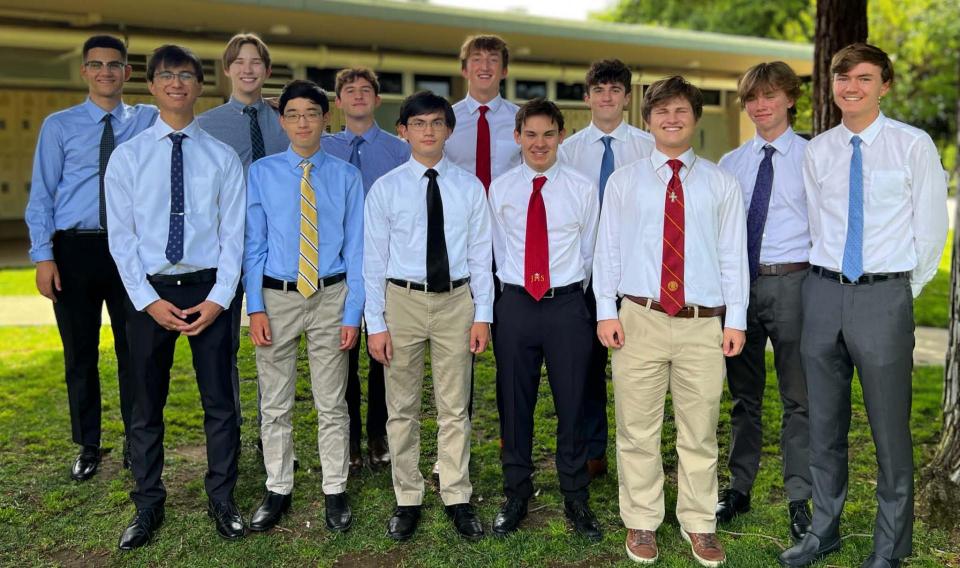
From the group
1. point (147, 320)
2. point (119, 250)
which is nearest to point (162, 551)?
point (147, 320)

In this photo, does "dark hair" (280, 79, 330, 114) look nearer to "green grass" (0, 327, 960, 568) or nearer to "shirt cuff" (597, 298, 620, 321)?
"shirt cuff" (597, 298, 620, 321)

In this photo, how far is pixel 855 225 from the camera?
11.2ft

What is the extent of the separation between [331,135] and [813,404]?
2846 mm

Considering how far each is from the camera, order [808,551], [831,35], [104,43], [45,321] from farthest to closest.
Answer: [45,321], [831,35], [104,43], [808,551]

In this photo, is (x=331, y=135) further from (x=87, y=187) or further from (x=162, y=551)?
(x=162, y=551)

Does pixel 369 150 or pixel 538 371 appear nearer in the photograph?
pixel 538 371

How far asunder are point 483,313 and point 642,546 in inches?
50.1

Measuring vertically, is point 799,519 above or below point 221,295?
below

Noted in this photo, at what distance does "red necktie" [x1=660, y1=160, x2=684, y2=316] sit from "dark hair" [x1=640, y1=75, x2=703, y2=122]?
0.39m

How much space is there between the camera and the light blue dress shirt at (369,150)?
4645 mm

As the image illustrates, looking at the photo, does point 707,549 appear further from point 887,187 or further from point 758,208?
point 887,187

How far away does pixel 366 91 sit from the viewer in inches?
179

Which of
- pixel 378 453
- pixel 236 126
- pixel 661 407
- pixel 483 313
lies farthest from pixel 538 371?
pixel 236 126

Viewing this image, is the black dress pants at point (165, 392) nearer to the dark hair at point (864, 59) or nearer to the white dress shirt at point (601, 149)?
the white dress shirt at point (601, 149)
